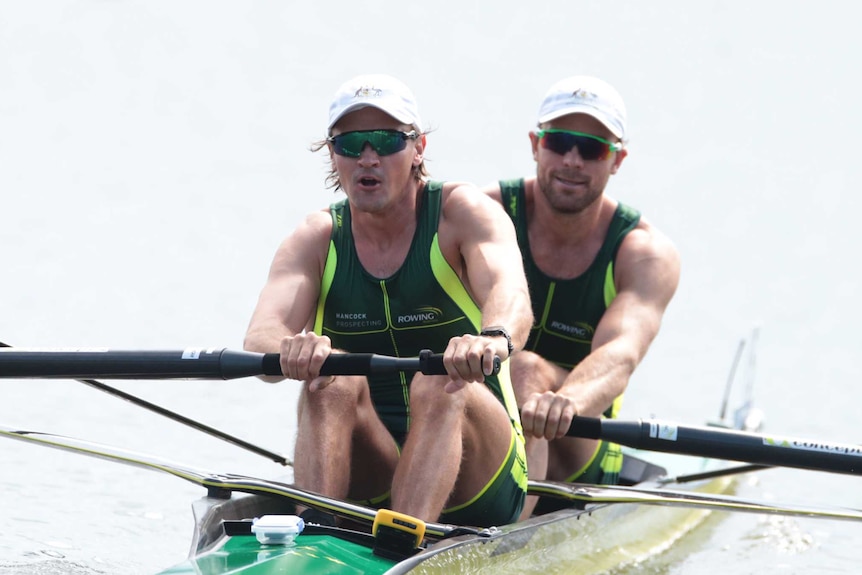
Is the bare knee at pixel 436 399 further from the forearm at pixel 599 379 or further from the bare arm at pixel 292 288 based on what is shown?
the forearm at pixel 599 379

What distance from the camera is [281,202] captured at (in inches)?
568

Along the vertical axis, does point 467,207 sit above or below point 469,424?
above

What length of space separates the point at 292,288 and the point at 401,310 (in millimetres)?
401

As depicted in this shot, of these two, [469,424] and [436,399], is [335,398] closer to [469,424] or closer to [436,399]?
[436,399]

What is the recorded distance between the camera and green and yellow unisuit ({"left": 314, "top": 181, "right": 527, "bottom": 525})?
424 cm

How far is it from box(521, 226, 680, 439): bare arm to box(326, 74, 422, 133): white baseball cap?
1133 mm

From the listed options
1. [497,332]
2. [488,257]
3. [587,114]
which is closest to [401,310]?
[488,257]

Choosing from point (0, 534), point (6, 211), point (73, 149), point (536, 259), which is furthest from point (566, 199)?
point (73, 149)

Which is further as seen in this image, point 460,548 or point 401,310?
point 401,310

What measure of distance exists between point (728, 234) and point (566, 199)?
11.4 m

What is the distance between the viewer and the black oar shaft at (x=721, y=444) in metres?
4.23

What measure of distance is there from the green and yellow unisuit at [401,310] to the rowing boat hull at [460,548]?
26cm

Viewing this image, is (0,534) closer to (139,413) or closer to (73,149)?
(139,413)

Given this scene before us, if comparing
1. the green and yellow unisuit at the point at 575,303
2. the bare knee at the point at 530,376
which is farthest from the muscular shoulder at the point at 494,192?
the bare knee at the point at 530,376
